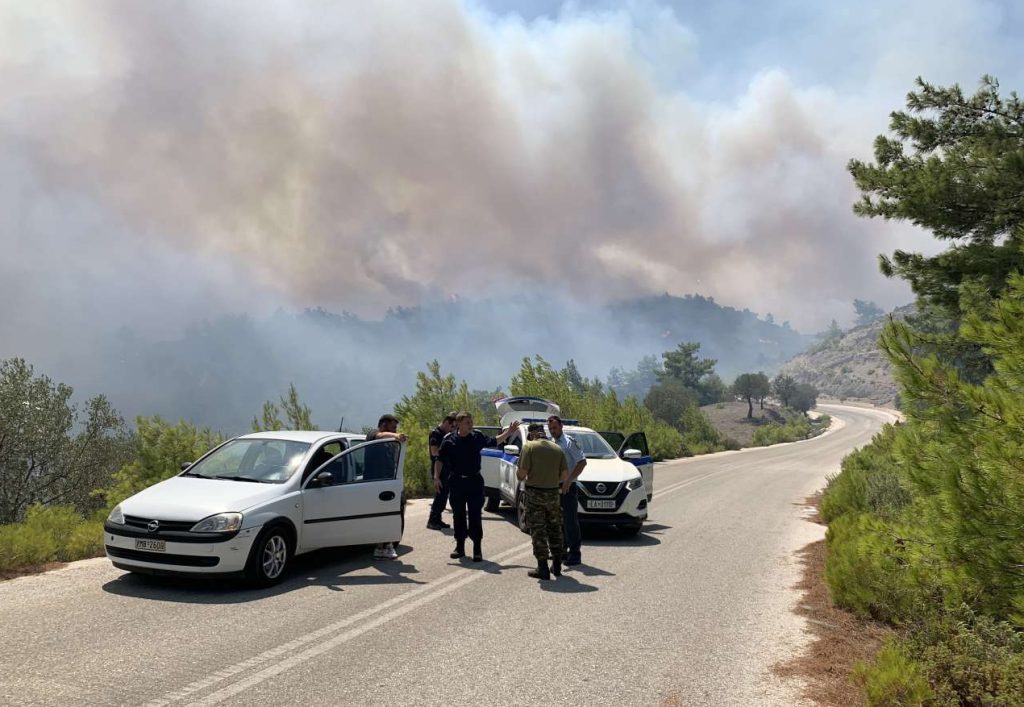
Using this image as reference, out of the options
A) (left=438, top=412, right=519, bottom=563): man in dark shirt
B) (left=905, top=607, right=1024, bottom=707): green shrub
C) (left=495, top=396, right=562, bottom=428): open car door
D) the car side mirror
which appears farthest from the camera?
(left=495, top=396, right=562, bottom=428): open car door

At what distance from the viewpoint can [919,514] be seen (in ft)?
16.4

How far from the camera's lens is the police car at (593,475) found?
11531 millimetres

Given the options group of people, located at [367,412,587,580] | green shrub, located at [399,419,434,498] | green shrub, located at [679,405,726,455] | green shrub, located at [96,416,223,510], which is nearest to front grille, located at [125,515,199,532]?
group of people, located at [367,412,587,580]

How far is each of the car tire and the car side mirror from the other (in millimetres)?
647

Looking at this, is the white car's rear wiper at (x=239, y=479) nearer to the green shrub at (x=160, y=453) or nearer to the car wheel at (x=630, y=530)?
the car wheel at (x=630, y=530)

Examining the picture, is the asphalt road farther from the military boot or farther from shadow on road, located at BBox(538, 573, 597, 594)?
the military boot

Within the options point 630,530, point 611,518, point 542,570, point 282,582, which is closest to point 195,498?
point 282,582

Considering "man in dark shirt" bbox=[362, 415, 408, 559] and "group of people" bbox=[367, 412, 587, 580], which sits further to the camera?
"man in dark shirt" bbox=[362, 415, 408, 559]

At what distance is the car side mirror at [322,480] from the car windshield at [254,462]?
28cm

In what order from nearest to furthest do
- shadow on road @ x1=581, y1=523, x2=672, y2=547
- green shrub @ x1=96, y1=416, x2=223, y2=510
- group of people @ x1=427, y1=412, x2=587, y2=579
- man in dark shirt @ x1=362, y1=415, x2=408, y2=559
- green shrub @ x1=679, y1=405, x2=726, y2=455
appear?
group of people @ x1=427, y1=412, x2=587, y2=579
man in dark shirt @ x1=362, y1=415, x2=408, y2=559
shadow on road @ x1=581, y1=523, x2=672, y2=547
green shrub @ x1=96, y1=416, x2=223, y2=510
green shrub @ x1=679, y1=405, x2=726, y2=455

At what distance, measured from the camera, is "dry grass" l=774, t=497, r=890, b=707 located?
200 inches

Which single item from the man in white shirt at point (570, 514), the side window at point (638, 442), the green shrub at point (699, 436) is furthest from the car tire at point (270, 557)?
the green shrub at point (699, 436)

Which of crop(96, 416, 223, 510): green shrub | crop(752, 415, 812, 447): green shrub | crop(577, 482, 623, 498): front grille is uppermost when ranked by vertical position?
crop(752, 415, 812, 447): green shrub

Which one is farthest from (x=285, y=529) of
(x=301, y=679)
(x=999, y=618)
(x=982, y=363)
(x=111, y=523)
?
(x=982, y=363)
